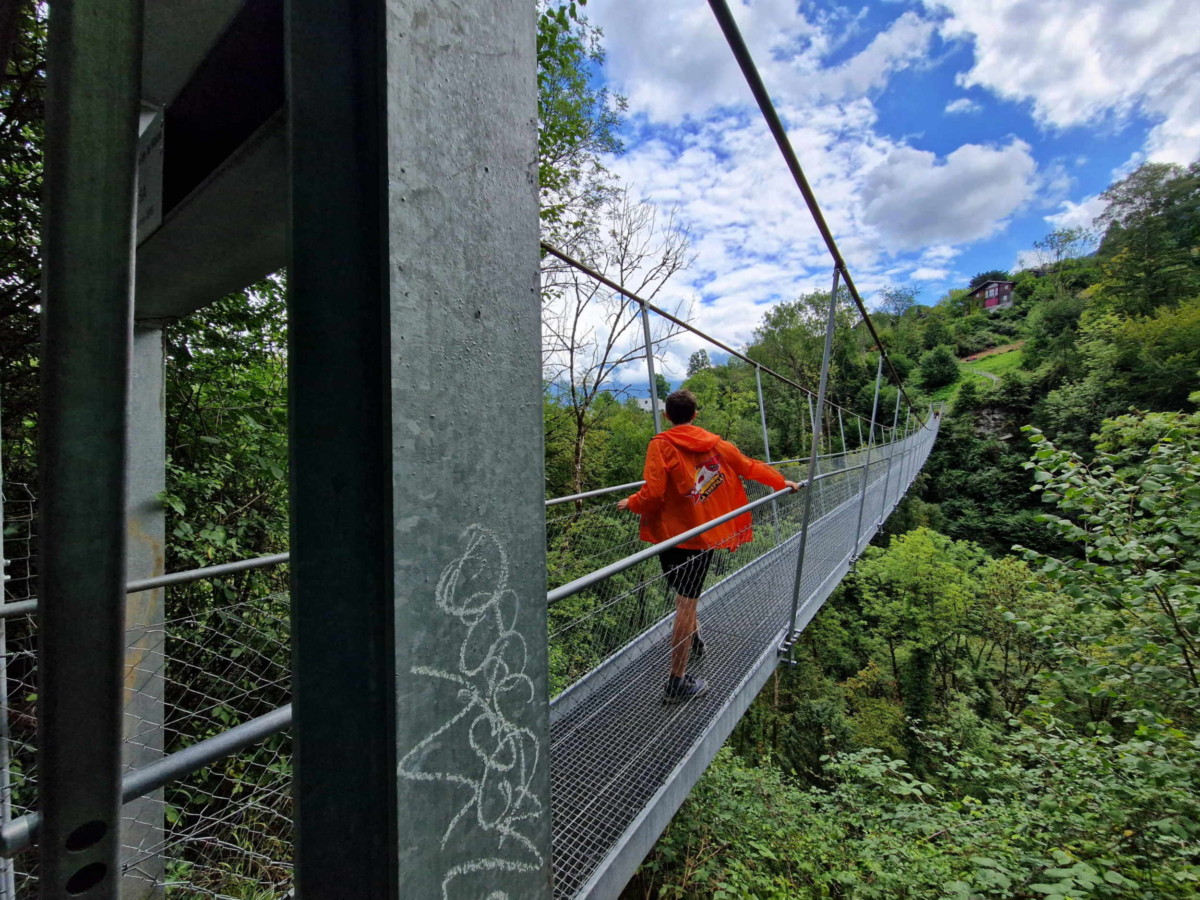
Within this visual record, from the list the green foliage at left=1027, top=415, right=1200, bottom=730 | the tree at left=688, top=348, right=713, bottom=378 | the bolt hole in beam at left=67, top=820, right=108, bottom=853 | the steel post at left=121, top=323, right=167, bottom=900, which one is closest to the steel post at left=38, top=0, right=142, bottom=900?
the bolt hole in beam at left=67, top=820, right=108, bottom=853

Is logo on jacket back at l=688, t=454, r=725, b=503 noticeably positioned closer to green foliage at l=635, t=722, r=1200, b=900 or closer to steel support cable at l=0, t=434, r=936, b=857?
steel support cable at l=0, t=434, r=936, b=857

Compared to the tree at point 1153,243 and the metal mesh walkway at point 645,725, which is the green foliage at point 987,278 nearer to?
the tree at point 1153,243

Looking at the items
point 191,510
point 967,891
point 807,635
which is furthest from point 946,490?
point 191,510

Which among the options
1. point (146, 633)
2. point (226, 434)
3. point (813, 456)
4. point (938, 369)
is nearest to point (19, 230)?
point (226, 434)

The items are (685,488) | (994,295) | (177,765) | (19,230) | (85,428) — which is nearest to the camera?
(85,428)

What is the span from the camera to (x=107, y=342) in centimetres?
32

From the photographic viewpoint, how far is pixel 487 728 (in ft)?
2.00

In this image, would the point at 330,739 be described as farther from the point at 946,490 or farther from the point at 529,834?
the point at 946,490

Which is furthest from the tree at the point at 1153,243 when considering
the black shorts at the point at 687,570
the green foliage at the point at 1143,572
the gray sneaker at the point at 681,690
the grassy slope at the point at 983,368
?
the gray sneaker at the point at 681,690

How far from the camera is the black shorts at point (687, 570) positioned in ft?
6.88

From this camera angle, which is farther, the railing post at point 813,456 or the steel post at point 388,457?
the railing post at point 813,456

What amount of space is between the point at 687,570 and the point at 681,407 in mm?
687

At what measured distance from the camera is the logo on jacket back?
2.12 m

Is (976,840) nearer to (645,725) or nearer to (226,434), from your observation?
(645,725)
